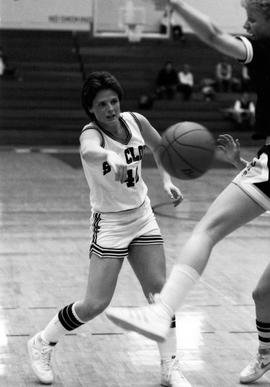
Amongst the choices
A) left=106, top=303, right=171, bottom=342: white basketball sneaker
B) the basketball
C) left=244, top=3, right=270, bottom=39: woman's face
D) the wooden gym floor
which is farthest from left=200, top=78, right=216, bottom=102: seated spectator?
left=106, top=303, right=171, bottom=342: white basketball sneaker

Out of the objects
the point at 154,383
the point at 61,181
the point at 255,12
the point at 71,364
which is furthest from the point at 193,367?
the point at 61,181

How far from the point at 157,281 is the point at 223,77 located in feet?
72.9

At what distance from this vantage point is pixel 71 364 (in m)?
5.98

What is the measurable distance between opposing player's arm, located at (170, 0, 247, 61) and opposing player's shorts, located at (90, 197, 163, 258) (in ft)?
4.82

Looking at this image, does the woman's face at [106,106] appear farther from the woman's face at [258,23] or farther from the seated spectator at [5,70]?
the seated spectator at [5,70]

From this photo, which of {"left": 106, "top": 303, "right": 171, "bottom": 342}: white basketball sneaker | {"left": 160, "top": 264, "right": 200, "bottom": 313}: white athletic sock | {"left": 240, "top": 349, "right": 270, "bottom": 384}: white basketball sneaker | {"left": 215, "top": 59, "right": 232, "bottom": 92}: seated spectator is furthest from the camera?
{"left": 215, "top": 59, "right": 232, "bottom": 92}: seated spectator

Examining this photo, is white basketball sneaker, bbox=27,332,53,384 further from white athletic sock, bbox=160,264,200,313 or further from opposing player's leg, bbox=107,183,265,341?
white athletic sock, bbox=160,264,200,313

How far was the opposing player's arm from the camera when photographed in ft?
13.9

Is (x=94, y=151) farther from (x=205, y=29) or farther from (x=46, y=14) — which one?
(x=46, y=14)

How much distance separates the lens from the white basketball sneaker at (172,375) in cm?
555

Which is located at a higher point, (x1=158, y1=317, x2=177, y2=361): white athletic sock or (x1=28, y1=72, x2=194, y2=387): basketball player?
(x1=28, y1=72, x2=194, y2=387): basketball player

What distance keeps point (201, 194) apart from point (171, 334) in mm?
9071

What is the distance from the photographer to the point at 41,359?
5.70 metres

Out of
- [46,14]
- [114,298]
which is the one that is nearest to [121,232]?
[114,298]
